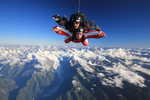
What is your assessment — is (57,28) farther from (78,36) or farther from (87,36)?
(87,36)

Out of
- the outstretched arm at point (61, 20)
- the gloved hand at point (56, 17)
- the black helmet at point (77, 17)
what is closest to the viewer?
the black helmet at point (77, 17)

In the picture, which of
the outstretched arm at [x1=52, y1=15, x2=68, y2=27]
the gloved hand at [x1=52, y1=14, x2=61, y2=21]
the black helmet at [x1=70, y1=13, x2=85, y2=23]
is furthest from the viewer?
the outstretched arm at [x1=52, y1=15, x2=68, y2=27]

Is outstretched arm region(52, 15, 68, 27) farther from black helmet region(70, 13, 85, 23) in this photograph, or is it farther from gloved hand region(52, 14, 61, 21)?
black helmet region(70, 13, 85, 23)

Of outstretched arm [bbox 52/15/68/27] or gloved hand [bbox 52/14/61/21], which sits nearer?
gloved hand [bbox 52/14/61/21]

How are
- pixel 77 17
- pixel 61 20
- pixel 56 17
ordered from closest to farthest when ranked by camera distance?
pixel 77 17 → pixel 56 17 → pixel 61 20

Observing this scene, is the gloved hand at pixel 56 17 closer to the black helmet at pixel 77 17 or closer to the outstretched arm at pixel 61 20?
the outstretched arm at pixel 61 20

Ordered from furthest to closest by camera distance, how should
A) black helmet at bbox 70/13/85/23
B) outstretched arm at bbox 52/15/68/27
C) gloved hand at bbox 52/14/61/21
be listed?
outstretched arm at bbox 52/15/68/27
gloved hand at bbox 52/14/61/21
black helmet at bbox 70/13/85/23

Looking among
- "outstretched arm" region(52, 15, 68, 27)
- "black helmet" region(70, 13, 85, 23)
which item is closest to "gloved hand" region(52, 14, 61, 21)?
"outstretched arm" region(52, 15, 68, 27)

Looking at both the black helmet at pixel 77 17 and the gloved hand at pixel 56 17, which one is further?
the gloved hand at pixel 56 17

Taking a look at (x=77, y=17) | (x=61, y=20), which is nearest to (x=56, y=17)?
(x=61, y=20)

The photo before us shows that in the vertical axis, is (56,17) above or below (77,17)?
above

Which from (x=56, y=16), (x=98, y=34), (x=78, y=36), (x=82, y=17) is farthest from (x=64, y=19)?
(x=98, y=34)

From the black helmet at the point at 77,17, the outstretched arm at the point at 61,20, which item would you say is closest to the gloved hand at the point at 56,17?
the outstretched arm at the point at 61,20

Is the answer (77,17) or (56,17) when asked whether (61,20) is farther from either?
(77,17)
